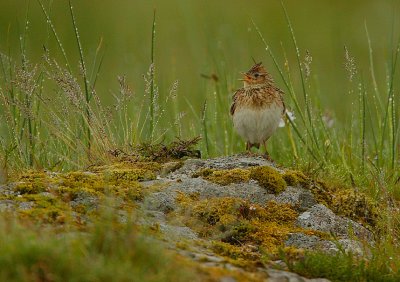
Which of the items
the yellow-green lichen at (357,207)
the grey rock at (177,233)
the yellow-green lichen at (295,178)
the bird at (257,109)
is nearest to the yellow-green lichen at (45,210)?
the grey rock at (177,233)

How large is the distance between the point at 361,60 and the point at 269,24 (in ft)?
11.6

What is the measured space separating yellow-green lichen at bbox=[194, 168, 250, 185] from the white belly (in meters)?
2.20

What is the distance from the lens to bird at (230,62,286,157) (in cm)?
814

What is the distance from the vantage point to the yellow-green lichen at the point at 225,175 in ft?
19.1

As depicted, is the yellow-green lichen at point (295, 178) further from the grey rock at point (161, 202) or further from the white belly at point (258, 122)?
the white belly at point (258, 122)

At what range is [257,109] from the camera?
27.0 ft

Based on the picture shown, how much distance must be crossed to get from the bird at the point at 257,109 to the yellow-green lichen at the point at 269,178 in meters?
2.08

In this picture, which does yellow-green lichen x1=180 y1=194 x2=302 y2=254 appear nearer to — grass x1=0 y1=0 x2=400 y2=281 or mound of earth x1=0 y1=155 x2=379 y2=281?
mound of earth x1=0 y1=155 x2=379 y2=281

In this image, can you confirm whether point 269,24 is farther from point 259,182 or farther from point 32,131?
point 259,182

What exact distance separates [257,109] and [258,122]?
0.49 feet

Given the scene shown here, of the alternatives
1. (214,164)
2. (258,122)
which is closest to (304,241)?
(214,164)

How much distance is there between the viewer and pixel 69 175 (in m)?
5.54

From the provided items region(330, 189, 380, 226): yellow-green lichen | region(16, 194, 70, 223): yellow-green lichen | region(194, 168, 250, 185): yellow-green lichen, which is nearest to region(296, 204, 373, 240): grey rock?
region(330, 189, 380, 226): yellow-green lichen

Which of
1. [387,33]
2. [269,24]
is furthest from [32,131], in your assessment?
[269,24]
